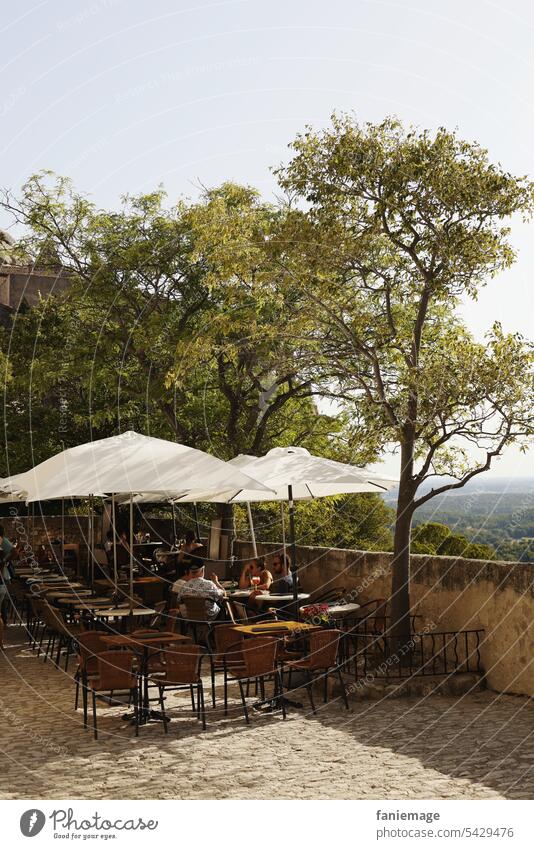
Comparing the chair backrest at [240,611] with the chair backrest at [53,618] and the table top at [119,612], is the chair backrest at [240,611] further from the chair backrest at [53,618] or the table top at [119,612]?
the chair backrest at [53,618]

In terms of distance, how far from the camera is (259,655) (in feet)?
32.6

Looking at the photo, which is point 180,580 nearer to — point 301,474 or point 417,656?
point 301,474

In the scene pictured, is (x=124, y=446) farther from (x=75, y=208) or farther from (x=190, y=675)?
(x=75, y=208)

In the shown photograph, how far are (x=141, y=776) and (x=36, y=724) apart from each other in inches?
95.0

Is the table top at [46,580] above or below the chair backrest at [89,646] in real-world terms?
above

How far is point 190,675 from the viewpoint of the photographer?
31.8 feet

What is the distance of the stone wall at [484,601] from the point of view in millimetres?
10680

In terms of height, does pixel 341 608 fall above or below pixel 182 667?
above

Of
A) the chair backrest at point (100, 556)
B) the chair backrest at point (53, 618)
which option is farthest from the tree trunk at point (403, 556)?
the chair backrest at point (100, 556)

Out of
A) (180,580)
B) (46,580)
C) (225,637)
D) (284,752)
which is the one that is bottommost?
(284,752)

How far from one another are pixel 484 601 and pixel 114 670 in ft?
14.8

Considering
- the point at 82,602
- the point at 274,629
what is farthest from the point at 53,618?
the point at 274,629

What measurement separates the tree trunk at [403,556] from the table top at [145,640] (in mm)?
2994

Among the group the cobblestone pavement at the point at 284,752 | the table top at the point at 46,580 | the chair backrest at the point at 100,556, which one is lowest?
the cobblestone pavement at the point at 284,752
